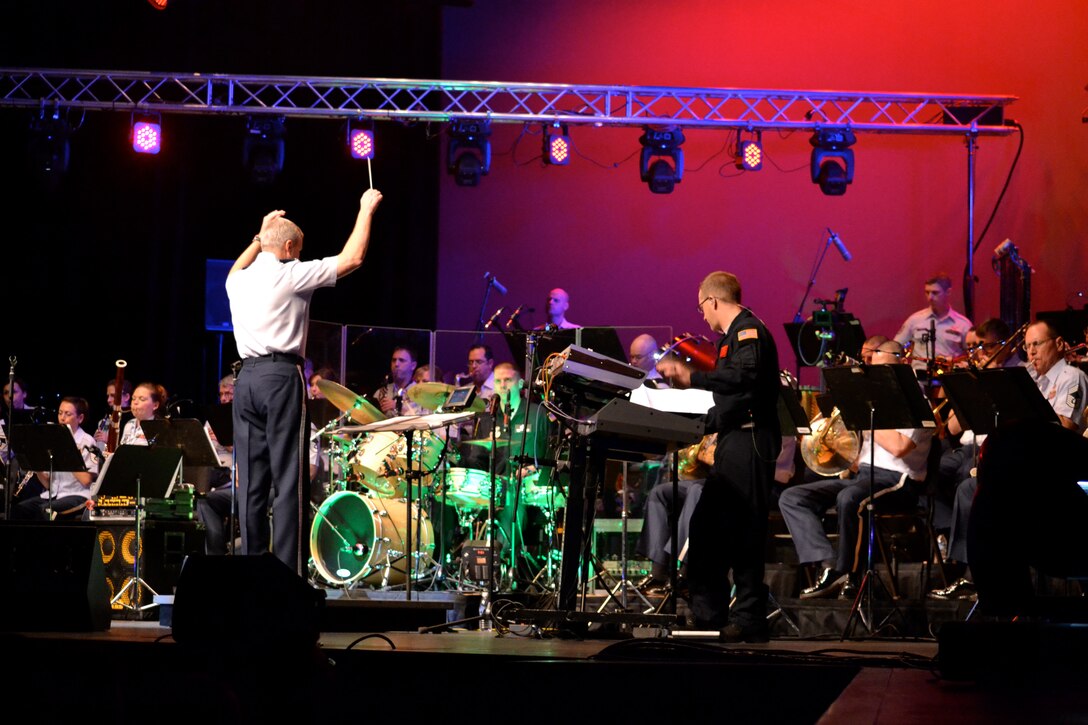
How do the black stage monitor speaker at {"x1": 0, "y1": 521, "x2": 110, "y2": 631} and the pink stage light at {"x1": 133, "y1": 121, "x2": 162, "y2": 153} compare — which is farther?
the pink stage light at {"x1": 133, "y1": 121, "x2": 162, "y2": 153}

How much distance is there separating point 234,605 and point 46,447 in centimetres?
506

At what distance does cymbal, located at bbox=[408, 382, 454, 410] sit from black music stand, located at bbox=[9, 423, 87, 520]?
90.3 inches

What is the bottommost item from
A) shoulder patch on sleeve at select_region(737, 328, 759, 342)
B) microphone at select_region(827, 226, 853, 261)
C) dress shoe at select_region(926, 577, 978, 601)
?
dress shoe at select_region(926, 577, 978, 601)

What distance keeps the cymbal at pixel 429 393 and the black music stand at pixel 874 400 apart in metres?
3.15

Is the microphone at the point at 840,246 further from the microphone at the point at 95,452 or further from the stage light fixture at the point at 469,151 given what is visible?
the microphone at the point at 95,452

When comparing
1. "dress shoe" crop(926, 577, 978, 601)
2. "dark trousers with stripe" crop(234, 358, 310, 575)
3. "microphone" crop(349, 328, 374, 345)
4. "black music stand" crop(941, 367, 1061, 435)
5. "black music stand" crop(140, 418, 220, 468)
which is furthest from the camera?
"microphone" crop(349, 328, 374, 345)

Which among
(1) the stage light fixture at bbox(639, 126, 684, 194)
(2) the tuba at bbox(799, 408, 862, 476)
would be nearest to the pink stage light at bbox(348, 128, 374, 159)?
(1) the stage light fixture at bbox(639, 126, 684, 194)

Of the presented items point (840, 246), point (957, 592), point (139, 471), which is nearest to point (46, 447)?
point (139, 471)

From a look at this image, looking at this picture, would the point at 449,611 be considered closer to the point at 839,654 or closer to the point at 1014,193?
the point at 839,654

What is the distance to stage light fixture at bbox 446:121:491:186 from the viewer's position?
37.8ft

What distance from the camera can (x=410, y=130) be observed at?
43.3ft

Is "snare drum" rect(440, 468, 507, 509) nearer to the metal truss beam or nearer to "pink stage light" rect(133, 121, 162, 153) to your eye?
the metal truss beam

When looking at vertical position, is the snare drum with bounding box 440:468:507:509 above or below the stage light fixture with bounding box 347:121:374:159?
below

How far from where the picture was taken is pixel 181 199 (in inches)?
507
